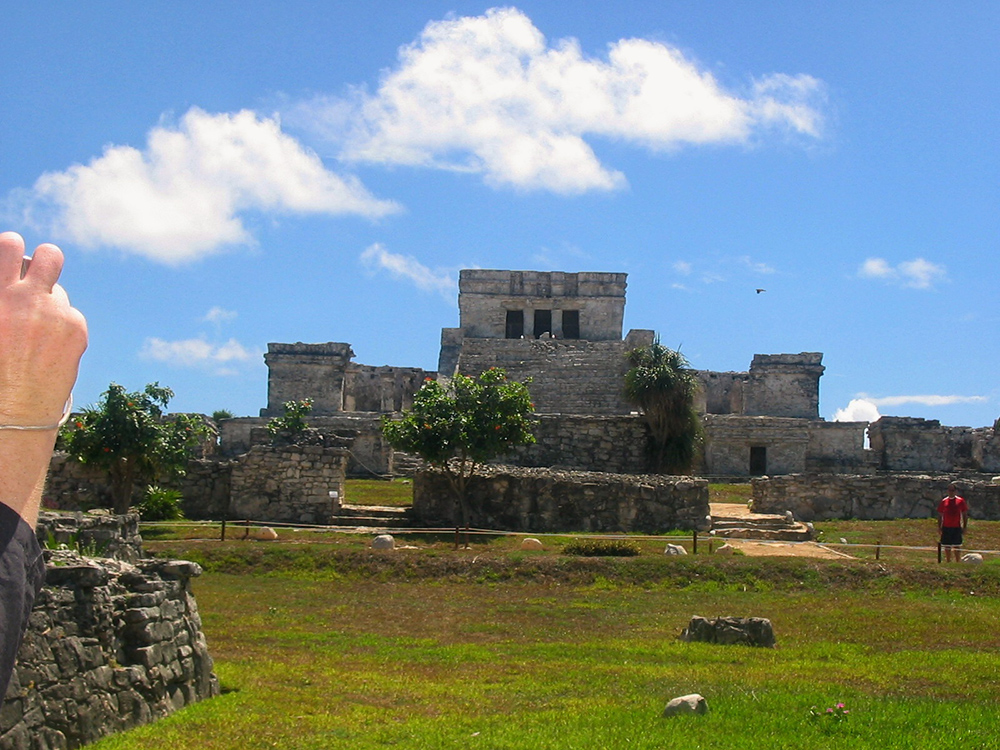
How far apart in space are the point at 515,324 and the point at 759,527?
21.9m

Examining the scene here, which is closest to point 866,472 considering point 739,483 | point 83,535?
point 739,483

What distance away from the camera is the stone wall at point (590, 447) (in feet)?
73.9

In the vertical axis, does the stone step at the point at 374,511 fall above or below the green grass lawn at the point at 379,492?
below

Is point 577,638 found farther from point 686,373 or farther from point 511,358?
point 511,358

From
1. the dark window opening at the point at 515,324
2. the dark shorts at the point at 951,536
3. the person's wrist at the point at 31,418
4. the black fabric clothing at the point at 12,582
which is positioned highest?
the dark window opening at the point at 515,324

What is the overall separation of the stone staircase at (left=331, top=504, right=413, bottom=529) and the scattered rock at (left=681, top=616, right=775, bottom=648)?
29.8 feet

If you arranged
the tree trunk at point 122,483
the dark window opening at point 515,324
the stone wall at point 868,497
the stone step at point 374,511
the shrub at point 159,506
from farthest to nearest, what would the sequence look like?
the dark window opening at point 515,324 < the stone wall at point 868,497 < the stone step at point 374,511 < the shrub at point 159,506 < the tree trunk at point 122,483

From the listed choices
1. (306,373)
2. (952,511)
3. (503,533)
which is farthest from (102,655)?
(306,373)

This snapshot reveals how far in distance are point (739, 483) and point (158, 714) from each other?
2301cm

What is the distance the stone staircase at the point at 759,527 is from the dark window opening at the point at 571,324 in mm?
18603

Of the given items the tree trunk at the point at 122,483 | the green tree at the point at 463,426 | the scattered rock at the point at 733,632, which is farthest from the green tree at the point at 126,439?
the scattered rock at the point at 733,632

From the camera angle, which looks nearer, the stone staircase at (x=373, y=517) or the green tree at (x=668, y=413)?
the stone staircase at (x=373, y=517)

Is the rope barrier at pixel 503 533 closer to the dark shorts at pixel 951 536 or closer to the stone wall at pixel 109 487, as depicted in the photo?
the dark shorts at pixel 951 536

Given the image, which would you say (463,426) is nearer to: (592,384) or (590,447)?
(590,447)
